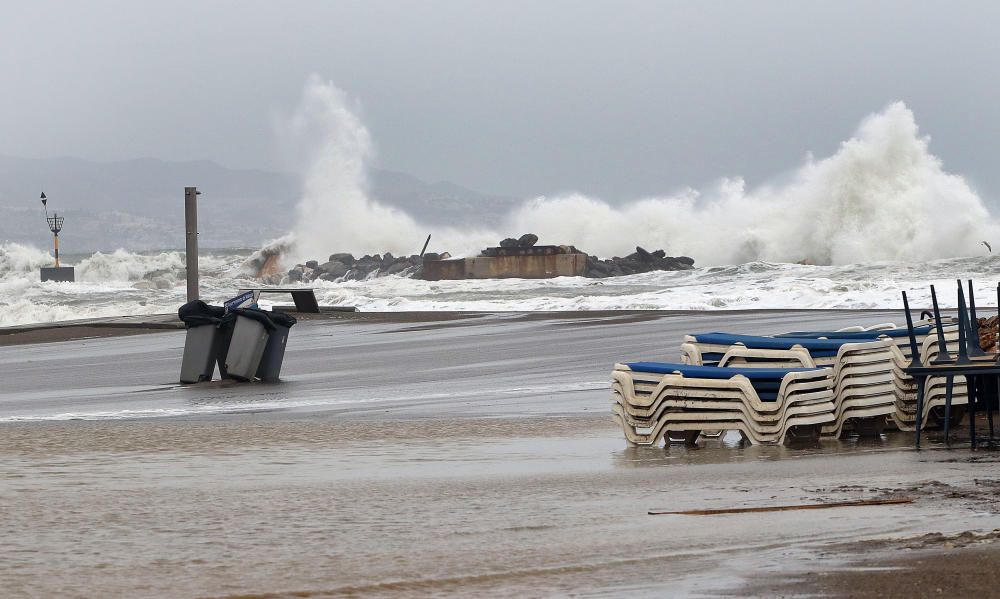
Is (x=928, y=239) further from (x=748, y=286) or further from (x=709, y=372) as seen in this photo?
(x=709, y=372)

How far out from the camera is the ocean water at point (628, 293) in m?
31.3

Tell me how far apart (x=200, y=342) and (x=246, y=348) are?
21.3 inches

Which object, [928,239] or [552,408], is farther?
[928,239]

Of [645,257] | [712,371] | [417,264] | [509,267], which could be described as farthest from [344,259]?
[712,371]

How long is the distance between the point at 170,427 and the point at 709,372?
4.38 meters

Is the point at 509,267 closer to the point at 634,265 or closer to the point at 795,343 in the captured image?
the point at 634,265

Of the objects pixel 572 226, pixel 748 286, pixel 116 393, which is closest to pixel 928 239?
pixel 572 226

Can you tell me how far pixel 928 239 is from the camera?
222ft

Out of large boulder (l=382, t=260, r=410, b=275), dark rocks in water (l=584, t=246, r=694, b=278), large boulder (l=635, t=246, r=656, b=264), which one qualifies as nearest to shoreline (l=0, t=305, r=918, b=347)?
dark rocks in water (l=584, t=246, r=694, b=278)

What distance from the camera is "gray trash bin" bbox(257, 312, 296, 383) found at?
619 inches

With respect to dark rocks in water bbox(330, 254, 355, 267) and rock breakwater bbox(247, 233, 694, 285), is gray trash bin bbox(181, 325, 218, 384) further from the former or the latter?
dark rocks in water bbox(330, 254, 355, 267)

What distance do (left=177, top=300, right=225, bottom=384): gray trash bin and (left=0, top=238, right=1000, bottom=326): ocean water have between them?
54.3ft

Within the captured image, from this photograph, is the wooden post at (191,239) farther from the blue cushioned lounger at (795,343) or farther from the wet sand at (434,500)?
the blue cushioned lounger at (795,343)

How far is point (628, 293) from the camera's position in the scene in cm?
3775
